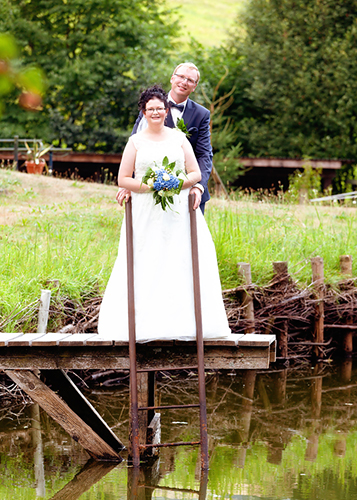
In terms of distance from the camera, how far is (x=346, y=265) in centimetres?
909

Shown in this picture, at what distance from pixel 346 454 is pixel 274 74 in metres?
19.5

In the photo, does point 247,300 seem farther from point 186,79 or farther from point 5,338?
point 5,338

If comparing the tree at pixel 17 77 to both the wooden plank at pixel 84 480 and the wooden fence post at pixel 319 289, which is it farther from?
the wooden fence post at pixel 319 289

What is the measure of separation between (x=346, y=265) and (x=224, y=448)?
4185 mm

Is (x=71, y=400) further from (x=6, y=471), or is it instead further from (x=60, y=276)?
(x=60, y=276)

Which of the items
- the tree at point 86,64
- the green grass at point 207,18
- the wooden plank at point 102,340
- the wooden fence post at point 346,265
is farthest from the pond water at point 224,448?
the green grass at point 207,18

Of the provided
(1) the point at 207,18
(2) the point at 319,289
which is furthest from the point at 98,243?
(1) the point at 207,18

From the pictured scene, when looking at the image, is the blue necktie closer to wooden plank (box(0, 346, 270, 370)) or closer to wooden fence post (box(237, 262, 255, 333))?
wooden plank (box(0, 346, 270, 370))

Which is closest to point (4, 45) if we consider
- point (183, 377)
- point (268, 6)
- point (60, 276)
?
point (60, 276)

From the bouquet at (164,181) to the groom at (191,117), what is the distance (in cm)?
27

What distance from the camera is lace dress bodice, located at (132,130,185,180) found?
4.48 metres

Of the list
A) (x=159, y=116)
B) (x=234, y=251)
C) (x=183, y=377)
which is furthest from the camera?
(x=234, y=251)

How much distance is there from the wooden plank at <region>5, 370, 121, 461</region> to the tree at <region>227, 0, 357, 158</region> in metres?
18.9

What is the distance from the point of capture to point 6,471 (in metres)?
5.05
